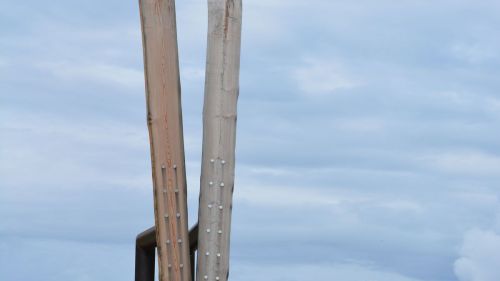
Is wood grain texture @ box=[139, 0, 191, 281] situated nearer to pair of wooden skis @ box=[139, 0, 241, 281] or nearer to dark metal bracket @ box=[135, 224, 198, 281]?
pair of wooden skis @ box=[139, 0, 241, 281]

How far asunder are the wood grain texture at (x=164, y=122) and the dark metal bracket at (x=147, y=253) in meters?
→ 0.25

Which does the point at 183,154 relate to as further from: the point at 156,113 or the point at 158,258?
the point at 158,258

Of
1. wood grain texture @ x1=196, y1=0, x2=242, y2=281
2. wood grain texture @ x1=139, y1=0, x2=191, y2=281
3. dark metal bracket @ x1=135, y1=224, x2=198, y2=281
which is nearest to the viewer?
wood grain texture @ x1=139, y1=0, x2=191, y2=281

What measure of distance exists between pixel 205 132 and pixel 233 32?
2.71 ft

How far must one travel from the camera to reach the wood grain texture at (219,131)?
637cm

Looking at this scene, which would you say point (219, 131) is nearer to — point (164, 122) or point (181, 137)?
point (181, 137)

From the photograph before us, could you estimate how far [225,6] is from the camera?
637cm

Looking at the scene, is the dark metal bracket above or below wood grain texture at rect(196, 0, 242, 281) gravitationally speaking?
below

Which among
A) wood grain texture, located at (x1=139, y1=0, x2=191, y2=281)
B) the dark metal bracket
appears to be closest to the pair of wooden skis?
wood grain texture, located at (x1=139, y1=0, x2=191, y2=281)

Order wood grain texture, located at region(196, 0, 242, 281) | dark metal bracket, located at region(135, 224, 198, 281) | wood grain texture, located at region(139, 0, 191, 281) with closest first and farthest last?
wood grain texture, located at region(139, 0, 191, 281) → wood grain texture, located at region(196, 0, 242, 281) → dark metal bracket, located at region(135, 224, 198, 281)

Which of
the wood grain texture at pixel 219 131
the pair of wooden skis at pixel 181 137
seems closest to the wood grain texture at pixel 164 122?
the pair of wooden skis at pixel 181 137

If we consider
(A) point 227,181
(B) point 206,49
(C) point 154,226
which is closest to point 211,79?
(B) point 206,49

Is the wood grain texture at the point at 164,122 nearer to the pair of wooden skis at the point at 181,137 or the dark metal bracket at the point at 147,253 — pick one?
the pair of wooden skis at the point at 181,137

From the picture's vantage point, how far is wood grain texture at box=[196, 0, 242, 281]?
637cm
